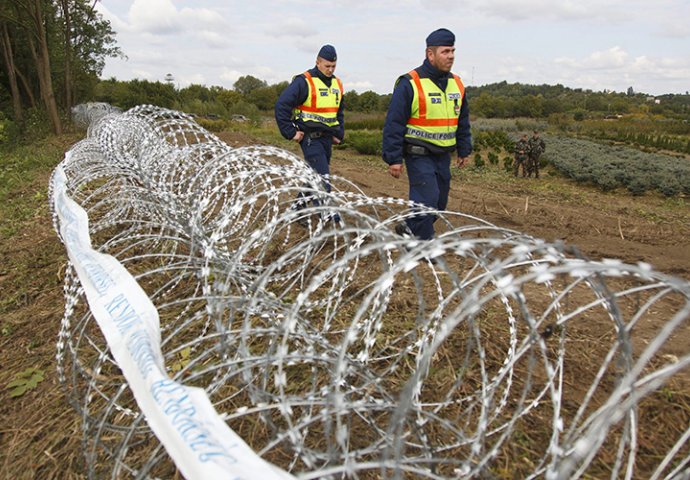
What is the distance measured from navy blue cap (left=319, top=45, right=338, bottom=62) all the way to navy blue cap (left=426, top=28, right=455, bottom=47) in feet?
5.48

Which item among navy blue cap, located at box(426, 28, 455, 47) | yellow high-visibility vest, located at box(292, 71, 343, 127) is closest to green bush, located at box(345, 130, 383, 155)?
yellow high-visibility vest, located at box(292, 71, 343, 127)

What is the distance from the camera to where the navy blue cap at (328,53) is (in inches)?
221

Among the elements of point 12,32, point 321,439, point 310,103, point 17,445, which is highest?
point 12,32

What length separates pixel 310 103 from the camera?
5.73 metres

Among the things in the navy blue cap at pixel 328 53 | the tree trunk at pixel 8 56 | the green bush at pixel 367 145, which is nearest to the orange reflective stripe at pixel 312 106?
the navy blue cap at pixel 328 53

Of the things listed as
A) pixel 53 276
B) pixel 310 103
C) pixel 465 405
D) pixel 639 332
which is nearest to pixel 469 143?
pixel 310 103

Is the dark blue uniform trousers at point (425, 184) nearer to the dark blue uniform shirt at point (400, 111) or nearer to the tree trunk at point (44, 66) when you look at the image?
the dark blue uniform shirt at point (400, 111)

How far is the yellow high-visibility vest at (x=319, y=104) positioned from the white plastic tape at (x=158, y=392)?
3512 mm

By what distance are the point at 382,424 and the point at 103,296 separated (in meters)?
1.63

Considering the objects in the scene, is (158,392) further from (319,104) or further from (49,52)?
(49,52)

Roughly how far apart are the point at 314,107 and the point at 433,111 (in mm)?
1787

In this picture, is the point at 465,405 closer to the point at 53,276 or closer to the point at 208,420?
the point at 208,420

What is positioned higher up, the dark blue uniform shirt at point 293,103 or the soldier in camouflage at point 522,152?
the dark blue uniform shirt at point 293,103

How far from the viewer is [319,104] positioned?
5.75 meters
